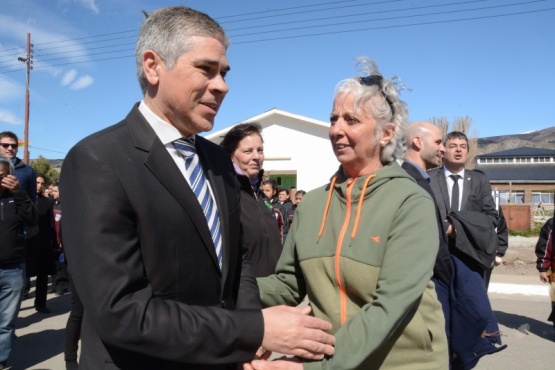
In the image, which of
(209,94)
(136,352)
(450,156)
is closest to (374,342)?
(136,352)

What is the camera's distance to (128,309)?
1.29 metres

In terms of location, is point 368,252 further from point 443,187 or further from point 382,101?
point 443,187

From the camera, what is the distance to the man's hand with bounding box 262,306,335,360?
59.5 inches

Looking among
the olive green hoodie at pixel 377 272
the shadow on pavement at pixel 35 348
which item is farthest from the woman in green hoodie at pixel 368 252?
the shadow on pavement at pixel 35 348

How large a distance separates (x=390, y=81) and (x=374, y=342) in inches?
45.2

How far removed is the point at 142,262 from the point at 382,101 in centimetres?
126

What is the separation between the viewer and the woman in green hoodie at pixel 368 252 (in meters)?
1.70

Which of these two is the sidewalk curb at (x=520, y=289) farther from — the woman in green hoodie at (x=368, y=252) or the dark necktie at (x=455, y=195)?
the woman in green hoodie at (x=368, y=252)

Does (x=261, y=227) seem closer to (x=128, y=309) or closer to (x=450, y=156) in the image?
(x=128, y=309)

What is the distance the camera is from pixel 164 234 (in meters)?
1.42

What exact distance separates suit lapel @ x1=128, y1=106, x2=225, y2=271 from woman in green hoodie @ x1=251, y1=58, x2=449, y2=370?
0.54m

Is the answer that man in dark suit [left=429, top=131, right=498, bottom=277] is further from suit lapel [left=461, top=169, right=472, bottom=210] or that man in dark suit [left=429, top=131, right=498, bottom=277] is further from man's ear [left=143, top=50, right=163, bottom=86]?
man's ear [left=143, top=50, right=163, bottom=86]

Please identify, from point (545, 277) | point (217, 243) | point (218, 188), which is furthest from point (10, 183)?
point (545, 277)

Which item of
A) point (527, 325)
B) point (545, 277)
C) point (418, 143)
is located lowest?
point (527, 325)
